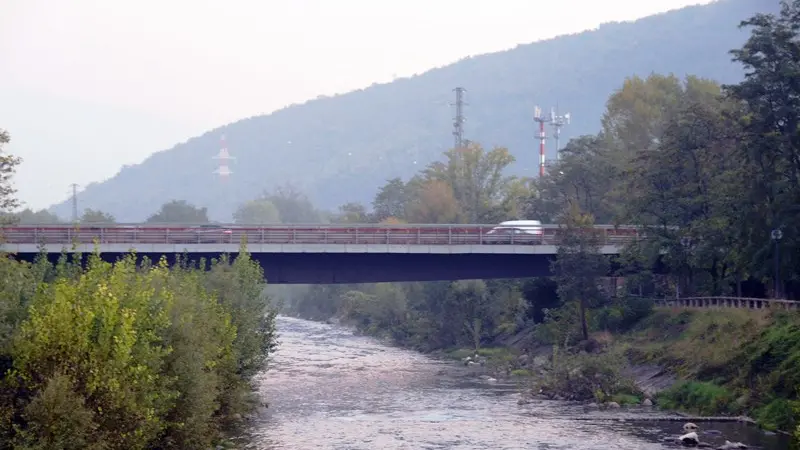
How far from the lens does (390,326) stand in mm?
126500

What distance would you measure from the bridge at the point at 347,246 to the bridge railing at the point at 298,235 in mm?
70

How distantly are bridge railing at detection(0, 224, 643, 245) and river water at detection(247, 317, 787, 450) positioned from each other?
1019cm

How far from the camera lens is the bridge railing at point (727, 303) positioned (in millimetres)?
64438

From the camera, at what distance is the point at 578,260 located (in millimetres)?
83562

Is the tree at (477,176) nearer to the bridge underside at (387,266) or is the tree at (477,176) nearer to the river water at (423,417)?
the bridge underside at (387,266)

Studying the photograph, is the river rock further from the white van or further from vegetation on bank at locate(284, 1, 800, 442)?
the white van

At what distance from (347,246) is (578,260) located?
17.7 meters

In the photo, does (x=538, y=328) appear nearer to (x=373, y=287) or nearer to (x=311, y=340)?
(x=311, y=340)

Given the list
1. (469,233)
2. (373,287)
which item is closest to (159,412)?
(469,233)

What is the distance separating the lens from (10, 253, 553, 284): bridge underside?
82.4m

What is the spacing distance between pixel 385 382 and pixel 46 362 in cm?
4382

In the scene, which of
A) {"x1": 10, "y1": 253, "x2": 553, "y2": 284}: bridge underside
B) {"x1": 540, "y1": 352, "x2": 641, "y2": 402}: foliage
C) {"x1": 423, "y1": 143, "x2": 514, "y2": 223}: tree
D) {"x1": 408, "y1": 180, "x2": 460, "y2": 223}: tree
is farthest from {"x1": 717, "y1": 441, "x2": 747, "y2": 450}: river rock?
{"x1": 423, "y1": 143, "x2": 514, "y2": 223}: tree

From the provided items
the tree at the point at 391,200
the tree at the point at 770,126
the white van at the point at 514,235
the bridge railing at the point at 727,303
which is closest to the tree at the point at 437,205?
the tree at the point at 391,200

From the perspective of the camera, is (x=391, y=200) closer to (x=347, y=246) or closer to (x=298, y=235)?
(x=347, y=246)
